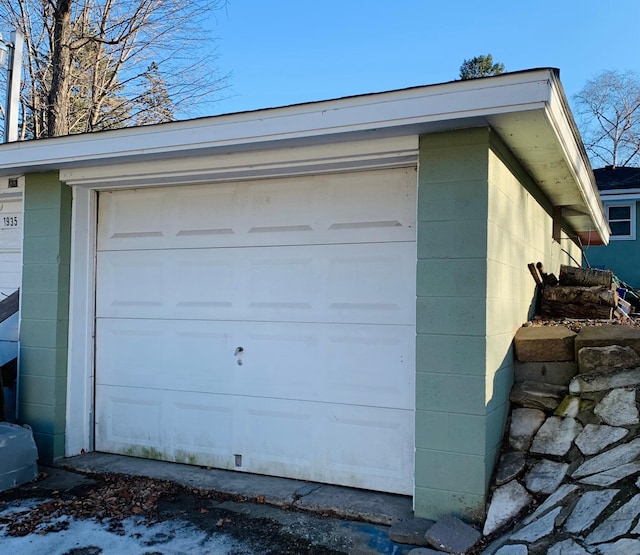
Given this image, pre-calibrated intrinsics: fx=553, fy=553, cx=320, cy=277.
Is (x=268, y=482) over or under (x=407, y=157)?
under

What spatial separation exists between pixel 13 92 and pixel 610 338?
7.00 metres

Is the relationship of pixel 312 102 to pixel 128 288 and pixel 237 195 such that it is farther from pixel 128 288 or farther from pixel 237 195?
pixel 128 288

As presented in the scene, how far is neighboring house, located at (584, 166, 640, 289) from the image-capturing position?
1333 cm

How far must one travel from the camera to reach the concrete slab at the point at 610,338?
368 centimetres

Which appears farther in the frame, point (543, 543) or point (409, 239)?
point (409, 239)

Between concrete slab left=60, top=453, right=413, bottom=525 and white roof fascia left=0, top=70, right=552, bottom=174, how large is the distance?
2345 millimetres

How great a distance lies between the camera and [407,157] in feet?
11.8

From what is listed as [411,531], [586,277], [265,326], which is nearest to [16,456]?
[265,326]

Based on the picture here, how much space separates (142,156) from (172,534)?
2551 millimetres

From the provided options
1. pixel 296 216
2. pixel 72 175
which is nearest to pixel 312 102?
pixel 296 216

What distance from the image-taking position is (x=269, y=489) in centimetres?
384

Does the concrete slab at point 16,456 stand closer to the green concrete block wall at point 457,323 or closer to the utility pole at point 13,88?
the green concrete block wall at point 457,323

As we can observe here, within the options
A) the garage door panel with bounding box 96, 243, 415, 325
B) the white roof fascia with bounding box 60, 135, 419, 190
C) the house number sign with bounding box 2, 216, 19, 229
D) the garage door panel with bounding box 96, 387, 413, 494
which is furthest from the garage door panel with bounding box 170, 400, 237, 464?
the house number sign with bounding box 2, 216, 19, 229

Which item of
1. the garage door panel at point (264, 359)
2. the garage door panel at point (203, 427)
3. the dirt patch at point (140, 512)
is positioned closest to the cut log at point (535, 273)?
the garage door panel at point (264, 359)
